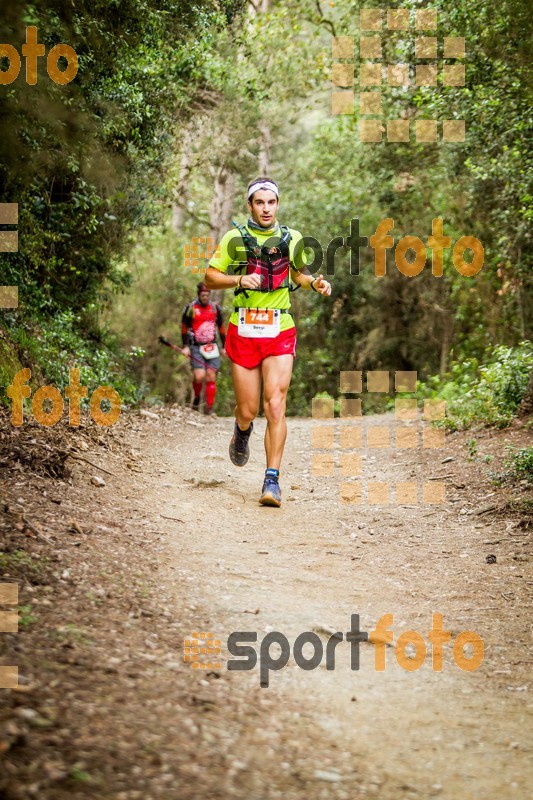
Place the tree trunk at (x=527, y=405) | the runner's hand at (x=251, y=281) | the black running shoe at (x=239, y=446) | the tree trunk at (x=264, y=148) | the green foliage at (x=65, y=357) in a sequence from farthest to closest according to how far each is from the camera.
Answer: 1. the tree trunk at (x=264, y=148)
2. the tree trunk at (x=527, y=405)
3. the green foliage at (x=65, y=357)
4. the black running shoe at (x=239, y=446)
5. the runner's hand at (x=251, y=281)

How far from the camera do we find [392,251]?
22.3 meters

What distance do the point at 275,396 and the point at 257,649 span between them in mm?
3191

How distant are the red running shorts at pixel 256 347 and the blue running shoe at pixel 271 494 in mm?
1007

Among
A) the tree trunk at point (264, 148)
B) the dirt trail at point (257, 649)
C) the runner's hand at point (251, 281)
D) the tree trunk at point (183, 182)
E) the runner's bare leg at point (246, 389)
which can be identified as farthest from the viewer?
the tree trunk at point (264, 148)

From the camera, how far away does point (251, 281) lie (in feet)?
19.6

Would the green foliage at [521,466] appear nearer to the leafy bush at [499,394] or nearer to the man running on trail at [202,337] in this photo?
the leafy bush at [499,394]


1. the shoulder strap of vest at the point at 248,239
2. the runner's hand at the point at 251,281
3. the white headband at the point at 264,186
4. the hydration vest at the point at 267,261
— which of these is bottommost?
the runner's hand at the point at 251,281

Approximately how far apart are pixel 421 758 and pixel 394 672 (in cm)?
76

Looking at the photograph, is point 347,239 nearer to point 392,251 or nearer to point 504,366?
point 392,251

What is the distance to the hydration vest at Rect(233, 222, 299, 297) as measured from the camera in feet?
20.6

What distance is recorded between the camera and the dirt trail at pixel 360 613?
8.62ft

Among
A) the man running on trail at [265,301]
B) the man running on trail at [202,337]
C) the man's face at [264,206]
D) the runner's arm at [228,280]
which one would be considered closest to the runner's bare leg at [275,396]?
the man running on trail at [265,301]

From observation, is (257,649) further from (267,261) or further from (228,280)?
(267,261)

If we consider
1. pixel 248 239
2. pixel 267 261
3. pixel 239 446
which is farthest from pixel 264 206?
pixel 239 446
